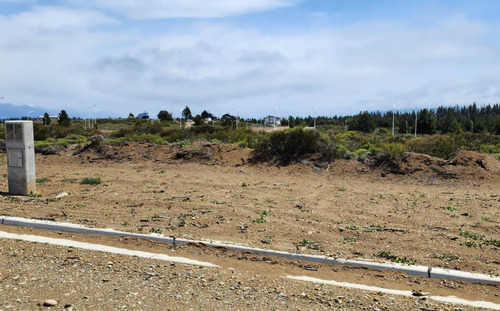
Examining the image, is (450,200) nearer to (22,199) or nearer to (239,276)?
(239,276)

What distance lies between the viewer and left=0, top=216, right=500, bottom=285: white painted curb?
5.57 metres

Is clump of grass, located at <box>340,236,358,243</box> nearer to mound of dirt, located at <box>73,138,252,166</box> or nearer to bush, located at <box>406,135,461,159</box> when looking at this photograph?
bush, located at <box>406,135,461,159</box>

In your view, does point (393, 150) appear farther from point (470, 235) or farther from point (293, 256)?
point (293, 256)

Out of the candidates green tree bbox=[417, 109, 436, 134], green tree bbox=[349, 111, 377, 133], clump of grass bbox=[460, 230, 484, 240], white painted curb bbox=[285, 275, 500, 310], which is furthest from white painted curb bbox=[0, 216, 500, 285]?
green tree bbox=[349, 111, 377, 133]

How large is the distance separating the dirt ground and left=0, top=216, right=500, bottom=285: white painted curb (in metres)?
0.20

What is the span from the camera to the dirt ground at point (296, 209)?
233 inches

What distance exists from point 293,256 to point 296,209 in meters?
3.45

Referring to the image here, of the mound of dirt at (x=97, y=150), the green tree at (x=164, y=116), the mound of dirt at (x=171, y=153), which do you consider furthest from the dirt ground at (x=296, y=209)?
the green tree at (x=164, y=116)

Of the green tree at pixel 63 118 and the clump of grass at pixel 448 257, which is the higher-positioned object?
the green tree at pixel 63 118

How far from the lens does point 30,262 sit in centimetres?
607

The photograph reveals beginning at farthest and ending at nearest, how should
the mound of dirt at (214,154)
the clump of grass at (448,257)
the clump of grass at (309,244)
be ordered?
the mound of dirt at (214,154)
the clump of grass at (309,244)
the clump of grass at (448,257)

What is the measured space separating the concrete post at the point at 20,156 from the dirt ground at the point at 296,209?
385 millimetres

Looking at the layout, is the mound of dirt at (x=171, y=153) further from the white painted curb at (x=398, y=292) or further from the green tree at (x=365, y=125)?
the green tree at (x=365, y=125)

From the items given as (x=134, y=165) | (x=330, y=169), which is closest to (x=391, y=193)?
(x=330, y=169)
